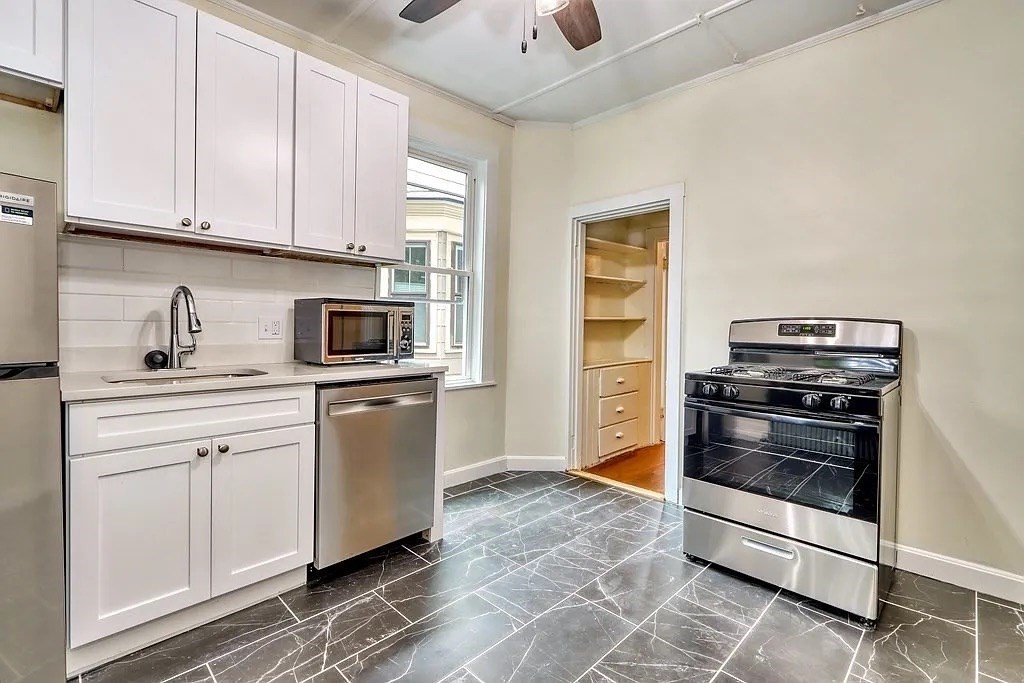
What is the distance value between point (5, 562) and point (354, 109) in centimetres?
222

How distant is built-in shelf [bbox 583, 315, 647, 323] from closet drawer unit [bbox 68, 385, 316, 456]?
247cm

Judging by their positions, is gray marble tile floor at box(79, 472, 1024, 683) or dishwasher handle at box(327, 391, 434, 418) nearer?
gray marble tile floor at box(79, 472, 1024, 683)

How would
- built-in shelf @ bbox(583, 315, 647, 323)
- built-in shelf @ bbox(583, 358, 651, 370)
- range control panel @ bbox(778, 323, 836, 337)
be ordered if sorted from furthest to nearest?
1. built-in shelf @ bbox(583, 315, 647, 323)
2. built-in shelf @ bbox(583, 358, 651, 370)
3. range control panel @ bbox(778, 323, 836, 337)

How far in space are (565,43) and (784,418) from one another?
224 cm

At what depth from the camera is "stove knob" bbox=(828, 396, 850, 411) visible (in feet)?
6.28

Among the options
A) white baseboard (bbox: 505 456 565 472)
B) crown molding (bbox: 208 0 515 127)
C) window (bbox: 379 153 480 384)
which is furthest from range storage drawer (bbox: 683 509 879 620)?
crown molding (bbox: 208 0 515 127)

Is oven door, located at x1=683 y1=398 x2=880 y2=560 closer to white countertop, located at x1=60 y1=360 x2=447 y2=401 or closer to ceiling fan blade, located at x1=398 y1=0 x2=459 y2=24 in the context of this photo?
white countertop, located at x1=60 y1=360 x2=447 y2=401

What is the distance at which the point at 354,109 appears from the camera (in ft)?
8.19

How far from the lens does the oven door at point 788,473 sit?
6.28ft

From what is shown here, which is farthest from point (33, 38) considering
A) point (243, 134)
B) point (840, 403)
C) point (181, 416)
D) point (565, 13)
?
point (840, 403)

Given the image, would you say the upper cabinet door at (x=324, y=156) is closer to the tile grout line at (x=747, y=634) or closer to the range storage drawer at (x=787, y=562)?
the range storage drawer at (x=787, y=562)

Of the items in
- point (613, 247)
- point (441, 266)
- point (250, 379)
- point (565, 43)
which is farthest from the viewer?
point (613, 247)

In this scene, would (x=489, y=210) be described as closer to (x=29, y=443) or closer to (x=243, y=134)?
(x=243, y=134)

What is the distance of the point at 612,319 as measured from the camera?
14.0 feet
